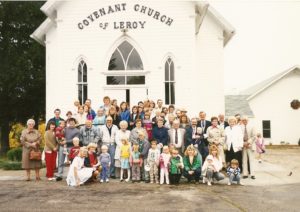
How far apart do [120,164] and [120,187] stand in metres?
1.47

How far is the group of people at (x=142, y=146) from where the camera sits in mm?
11742

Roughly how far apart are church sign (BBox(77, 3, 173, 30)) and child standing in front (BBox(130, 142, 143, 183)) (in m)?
6.25

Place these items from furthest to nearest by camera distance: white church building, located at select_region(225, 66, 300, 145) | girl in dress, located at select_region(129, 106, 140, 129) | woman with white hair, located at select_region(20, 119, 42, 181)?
1. white church building, located at select_region(225, 66, 300, 145)
2. girl in dress, located at select_region(129, 106, 140, 129)
3. woman with white hair, located at select_region(20, 119, 42, 181)

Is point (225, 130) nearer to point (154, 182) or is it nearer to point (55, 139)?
point (154, 182)

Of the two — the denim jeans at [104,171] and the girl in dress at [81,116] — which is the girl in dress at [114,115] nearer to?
the girl in dress at [81,116]

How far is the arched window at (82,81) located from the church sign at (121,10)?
1.50 metres

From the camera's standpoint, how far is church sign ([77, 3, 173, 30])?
16656mm

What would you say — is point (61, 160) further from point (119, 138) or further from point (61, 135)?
point (119, 138)

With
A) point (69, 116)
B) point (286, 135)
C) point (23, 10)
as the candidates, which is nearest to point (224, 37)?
point (69, 116)

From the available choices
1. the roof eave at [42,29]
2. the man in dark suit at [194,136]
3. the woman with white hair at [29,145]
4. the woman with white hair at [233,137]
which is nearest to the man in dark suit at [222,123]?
the woman with white hair at [233,137]

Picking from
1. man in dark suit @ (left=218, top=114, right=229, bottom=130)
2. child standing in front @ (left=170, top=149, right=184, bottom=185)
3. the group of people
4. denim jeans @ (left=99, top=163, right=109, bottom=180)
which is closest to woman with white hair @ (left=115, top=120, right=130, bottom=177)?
the group of people

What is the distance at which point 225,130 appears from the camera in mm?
12703

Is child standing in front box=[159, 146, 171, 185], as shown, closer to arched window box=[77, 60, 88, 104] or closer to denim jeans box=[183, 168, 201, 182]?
denim jeans box=[183, 168, 201, 182]

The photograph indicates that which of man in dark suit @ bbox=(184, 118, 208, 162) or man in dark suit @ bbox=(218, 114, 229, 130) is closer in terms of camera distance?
man in dark suit @ bbox=(184, 118, 208, 162)
